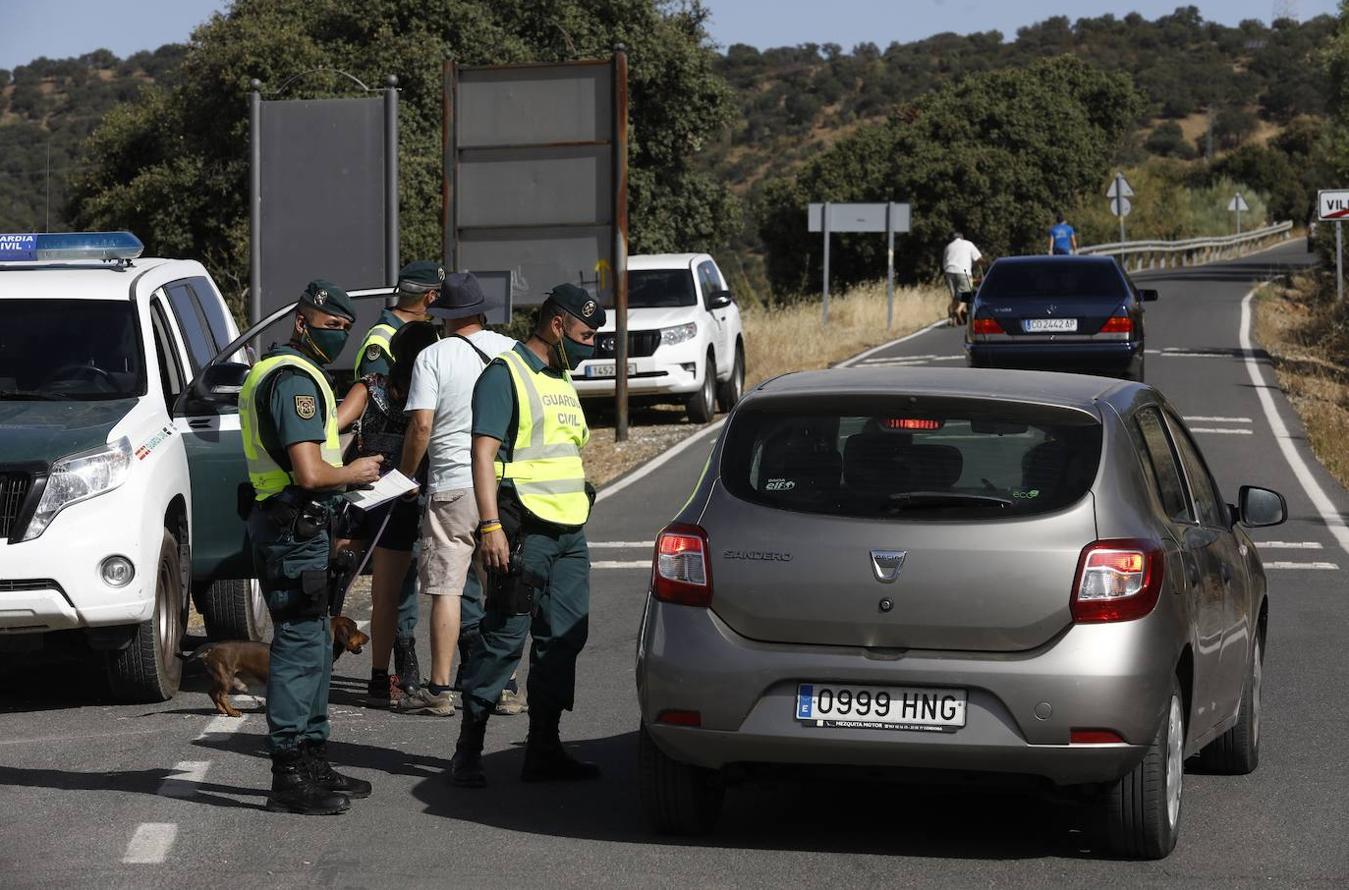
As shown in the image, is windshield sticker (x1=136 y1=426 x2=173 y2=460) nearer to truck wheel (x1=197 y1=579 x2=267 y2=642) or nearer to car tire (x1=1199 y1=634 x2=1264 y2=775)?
truck wheel (x1=197 y1=579 x2=267 y2=642)

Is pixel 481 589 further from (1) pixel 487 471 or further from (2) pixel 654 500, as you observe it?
(2) pixel 654 500

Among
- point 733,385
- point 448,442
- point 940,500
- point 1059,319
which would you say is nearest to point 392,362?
point 448,442

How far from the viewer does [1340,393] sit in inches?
958

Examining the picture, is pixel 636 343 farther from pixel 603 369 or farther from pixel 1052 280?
pixel 1052 280

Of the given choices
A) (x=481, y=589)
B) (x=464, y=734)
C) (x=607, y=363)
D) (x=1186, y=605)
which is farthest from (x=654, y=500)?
(x=1186, y=605)

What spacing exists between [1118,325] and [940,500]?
54.9 feet

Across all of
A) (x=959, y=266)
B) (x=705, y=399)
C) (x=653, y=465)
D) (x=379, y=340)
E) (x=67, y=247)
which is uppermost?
(x=67, y=247)

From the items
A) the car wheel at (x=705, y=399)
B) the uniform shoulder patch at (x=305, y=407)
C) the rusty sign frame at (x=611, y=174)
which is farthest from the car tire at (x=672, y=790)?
the car wheel at (x=705, y=399)

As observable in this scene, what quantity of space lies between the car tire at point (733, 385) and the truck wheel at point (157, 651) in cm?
1421

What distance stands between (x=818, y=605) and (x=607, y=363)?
623 inches

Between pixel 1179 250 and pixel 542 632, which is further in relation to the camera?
pixel 1179 250

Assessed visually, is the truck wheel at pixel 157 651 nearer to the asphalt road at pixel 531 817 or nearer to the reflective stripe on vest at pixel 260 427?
the asphalt road at pixel 531 817

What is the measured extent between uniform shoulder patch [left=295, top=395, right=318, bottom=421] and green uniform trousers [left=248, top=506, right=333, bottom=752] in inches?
15.5

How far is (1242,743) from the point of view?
300 inches
